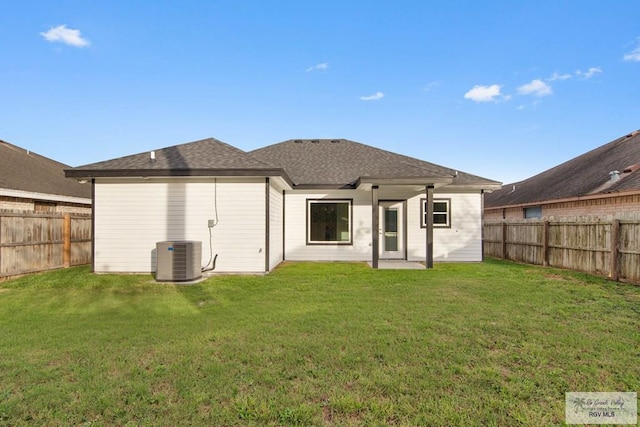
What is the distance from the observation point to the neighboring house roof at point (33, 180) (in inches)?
425

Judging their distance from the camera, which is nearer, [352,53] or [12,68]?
[12,68]

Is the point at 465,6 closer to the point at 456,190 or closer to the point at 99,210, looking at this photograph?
the point at 456,190

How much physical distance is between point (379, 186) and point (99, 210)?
8723mm

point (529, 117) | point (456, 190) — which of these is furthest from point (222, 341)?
point (529, 117)

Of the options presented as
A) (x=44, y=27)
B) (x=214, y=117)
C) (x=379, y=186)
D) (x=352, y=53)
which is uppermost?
(x=352, y=53)

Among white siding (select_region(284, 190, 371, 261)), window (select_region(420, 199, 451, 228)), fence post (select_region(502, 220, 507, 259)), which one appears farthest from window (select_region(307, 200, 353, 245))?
fence post (select_region(502, 220, 507, 259))

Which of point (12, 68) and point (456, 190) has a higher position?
point (12, 68)

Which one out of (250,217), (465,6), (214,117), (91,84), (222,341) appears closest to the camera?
(222,341)

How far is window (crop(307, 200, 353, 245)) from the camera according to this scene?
1173 cm

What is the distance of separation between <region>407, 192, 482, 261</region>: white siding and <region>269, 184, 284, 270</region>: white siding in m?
5.06

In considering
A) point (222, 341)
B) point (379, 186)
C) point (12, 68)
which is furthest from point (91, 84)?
point (222, 341)

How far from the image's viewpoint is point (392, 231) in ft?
39.6

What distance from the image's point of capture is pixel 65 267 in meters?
9.75

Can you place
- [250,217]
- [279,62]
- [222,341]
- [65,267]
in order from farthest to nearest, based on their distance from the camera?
1. [279,62]
2. [65,267]
3. [250,217]
4. [222,341]
